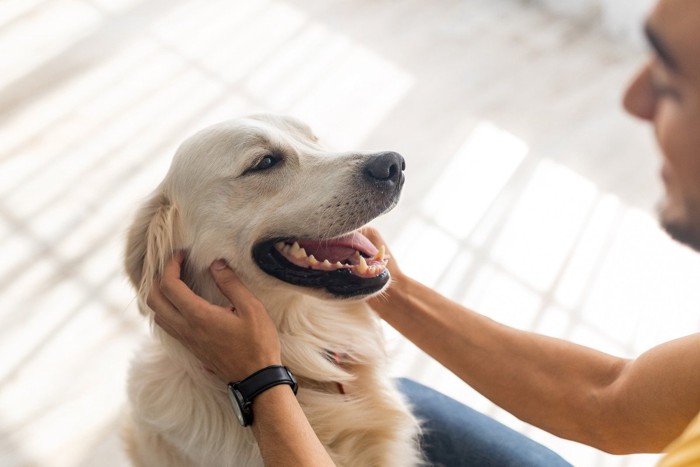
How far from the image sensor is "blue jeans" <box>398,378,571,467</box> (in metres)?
1.47

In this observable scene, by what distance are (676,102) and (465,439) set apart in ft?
3.32

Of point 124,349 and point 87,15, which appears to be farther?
point 87,15

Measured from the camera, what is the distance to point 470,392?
2277 mm

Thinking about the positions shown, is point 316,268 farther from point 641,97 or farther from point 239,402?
point 641,97

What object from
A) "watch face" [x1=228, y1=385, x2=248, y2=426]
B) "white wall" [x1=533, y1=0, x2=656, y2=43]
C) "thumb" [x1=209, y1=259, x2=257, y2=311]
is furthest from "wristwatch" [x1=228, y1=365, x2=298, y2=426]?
"white wall" [x1=533, y1=0, x2=656, y2=43]

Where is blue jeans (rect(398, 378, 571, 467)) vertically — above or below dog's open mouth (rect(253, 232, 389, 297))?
below

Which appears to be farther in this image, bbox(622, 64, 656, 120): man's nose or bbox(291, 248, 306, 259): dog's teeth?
bbox(291, 248, 306, 259): dog's teeth

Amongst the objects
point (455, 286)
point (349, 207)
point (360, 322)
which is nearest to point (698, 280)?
point (455, 286)

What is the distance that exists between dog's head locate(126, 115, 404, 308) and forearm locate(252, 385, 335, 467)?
8.2 inches

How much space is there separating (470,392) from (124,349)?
1.03 m

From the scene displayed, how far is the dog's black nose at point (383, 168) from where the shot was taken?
139cm

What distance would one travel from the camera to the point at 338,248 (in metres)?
1.46

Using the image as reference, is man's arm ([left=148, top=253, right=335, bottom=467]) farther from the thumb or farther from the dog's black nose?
the dog's black nose

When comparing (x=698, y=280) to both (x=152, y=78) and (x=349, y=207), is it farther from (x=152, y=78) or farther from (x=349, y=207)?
(x=152, y=78)
